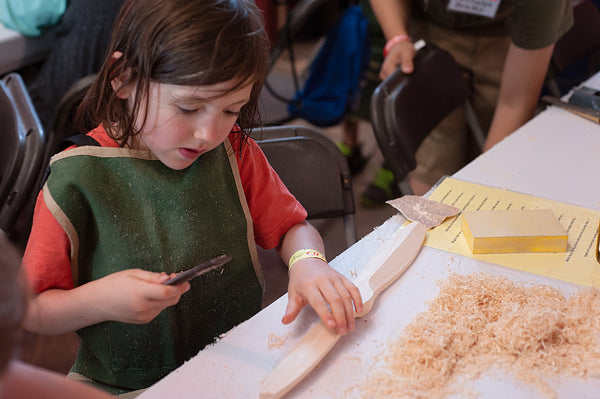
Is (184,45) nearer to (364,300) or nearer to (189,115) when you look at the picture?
(189,115)

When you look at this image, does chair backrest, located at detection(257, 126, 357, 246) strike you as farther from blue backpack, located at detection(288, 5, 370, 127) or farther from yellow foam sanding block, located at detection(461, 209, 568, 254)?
blue backpack, located at detection(288, 5, 370, 127)

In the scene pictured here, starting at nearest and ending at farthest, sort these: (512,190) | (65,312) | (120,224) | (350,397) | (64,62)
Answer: (350,397) → (65,312) → (120,224) → (512,190) → (64,62)

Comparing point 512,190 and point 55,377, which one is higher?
point 55,377

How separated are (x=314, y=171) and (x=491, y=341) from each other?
568 millimetres

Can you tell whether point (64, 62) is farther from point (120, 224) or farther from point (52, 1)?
point (120, 224)

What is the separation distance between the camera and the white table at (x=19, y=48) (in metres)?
2.14

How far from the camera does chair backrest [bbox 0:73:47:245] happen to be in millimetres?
1115

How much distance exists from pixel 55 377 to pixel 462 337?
0.49m

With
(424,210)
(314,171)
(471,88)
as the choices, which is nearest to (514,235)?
(424,210)

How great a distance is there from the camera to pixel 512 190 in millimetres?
1157

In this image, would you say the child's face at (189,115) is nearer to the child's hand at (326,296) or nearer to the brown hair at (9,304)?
the child's hand at (326,296)

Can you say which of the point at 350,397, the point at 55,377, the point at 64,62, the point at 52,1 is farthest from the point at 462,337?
the point at 52,1

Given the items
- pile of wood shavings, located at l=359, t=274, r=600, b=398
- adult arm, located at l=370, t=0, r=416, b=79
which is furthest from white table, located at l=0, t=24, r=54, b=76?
pile of wood shavings, located at l=359, t=274, r=600, b=398

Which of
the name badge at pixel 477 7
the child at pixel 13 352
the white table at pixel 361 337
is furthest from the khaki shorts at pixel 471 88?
the child at pixel 13 352
